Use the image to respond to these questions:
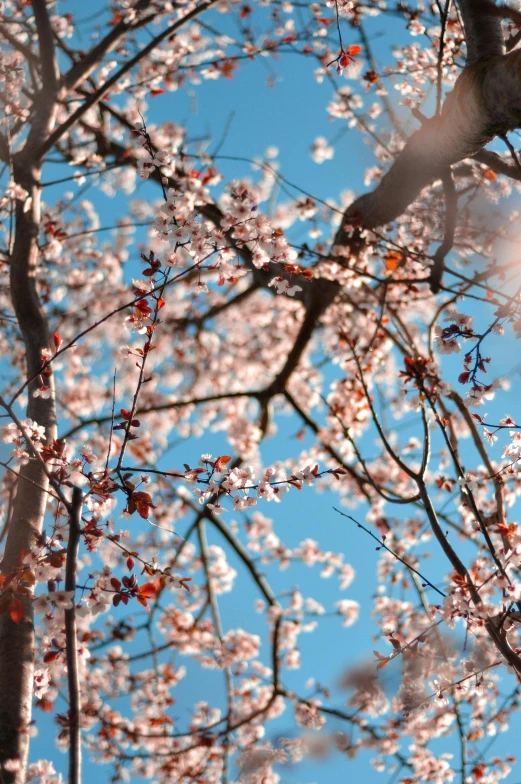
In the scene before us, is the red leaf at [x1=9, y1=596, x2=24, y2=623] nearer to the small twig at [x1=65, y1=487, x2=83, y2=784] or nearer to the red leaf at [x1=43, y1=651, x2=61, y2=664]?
the red leaf at [x1=43, y1=651, x2=61, y2=664]

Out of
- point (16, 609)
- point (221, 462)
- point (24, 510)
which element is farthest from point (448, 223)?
point (16, 609)

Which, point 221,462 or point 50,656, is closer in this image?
point 50,656

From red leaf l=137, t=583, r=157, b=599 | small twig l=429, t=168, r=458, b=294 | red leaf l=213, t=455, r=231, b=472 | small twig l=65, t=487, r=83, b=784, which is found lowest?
small twig l=65, t=487, r=83, b=784

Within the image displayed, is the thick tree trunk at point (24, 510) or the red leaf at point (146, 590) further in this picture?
the red leaf at point (146, 590)

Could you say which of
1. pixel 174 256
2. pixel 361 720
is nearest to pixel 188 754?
pixel 361 720

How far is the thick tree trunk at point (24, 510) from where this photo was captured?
6.54 ft

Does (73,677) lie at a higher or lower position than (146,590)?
lower

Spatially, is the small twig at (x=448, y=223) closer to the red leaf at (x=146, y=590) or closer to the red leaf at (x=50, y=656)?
the red leaf at (x=146, y=590)

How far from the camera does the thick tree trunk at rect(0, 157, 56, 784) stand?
1992 mm

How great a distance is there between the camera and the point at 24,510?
8.47 ft

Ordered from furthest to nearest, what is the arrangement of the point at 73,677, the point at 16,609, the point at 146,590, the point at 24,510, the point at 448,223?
the point at 448,223, the point at 24,510, the point at 146,590, the point at 16,609, the point at 73,677

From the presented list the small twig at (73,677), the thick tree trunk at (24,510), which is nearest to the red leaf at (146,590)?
the small twig at (73,677)

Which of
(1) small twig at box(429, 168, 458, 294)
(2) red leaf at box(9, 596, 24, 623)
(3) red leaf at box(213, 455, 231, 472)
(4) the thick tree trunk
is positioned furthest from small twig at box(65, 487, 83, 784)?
(1) small twig at box(429, 168, 458, 294)

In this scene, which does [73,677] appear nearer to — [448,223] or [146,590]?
[146,590]
